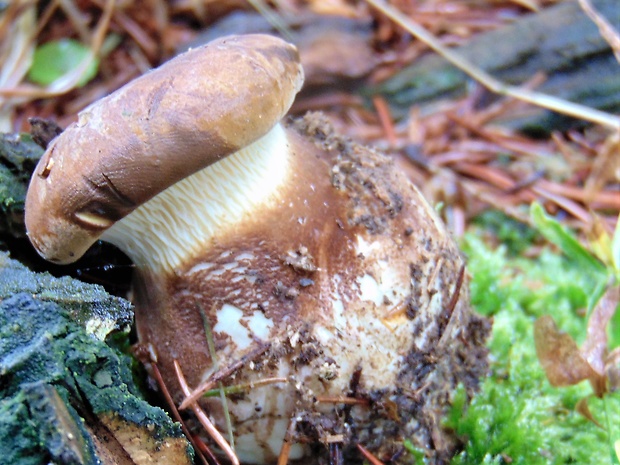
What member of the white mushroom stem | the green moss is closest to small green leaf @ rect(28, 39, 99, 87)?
the white mushroom stem

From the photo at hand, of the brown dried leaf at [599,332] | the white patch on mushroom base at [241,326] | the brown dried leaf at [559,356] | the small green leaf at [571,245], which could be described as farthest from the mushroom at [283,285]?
the small green leaf at [571,245]

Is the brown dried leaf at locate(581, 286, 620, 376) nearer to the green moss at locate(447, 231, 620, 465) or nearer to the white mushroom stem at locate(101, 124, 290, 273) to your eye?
the green moss at locate(447, 231, 620, 465)

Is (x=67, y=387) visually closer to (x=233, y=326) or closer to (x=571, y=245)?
(x=233, y=326)

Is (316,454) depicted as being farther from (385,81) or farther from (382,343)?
(385,81)

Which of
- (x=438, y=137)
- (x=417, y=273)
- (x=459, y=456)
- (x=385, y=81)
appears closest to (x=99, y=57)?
(x=385, y=81)

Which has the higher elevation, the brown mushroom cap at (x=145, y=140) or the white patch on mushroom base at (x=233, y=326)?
the brown mushroom cap at (x=145, y=140)

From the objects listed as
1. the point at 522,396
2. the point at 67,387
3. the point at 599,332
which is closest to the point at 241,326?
the point at 67,387

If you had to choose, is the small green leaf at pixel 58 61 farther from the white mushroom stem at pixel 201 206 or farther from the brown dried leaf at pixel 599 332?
the brown dried leaf at pixel 599 332
